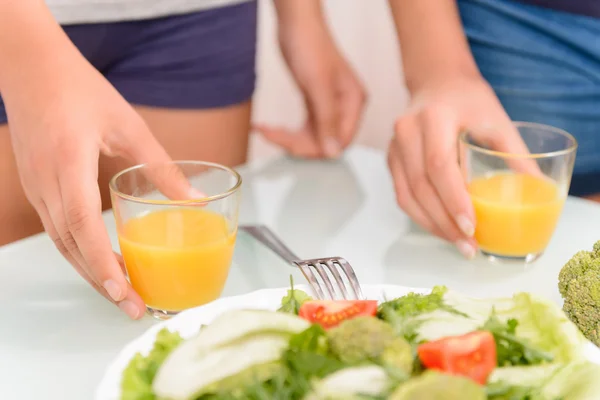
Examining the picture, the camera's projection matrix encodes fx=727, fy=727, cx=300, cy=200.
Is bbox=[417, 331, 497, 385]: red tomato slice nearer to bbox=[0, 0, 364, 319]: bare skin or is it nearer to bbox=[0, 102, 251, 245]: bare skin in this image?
bbox=[0, 0, 364, 319]: bare skin

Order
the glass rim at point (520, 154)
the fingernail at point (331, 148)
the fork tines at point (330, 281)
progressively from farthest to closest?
the fingernail at point (331, 148), the glass rim at point (520, 154), the fork tines at point (330, 281)

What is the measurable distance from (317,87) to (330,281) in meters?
0.78

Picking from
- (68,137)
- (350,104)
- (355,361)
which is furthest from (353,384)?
(350,104)

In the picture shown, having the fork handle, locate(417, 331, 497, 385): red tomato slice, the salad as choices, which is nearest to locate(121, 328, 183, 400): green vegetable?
the salad

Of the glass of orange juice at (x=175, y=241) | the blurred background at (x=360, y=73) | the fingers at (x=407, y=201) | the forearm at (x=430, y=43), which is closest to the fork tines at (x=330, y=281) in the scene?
the glass of orange juice at (x=175, y=241)

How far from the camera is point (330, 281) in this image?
84cm

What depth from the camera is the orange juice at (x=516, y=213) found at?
41.0 inches

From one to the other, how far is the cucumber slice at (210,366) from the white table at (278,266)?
230 mm

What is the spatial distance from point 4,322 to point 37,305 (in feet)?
0.16

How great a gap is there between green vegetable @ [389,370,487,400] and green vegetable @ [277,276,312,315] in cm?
20

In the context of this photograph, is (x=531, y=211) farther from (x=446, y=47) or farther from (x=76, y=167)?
(x=76, y=167)

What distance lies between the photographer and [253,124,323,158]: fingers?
1509 millimetres

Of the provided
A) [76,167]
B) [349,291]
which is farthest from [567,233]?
[76,167]

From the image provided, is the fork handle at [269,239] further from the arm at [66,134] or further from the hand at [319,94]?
the hand at [319,94]
